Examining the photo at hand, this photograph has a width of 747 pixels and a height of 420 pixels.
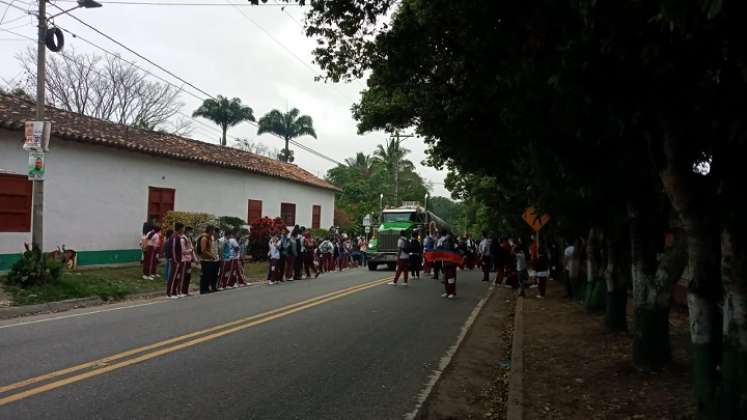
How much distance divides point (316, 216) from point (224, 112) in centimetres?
1084

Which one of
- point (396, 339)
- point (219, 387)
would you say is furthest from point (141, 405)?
point (396, 339)

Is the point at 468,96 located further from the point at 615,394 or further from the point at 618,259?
the point at 615,394

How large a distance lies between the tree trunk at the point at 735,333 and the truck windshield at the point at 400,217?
26294mm

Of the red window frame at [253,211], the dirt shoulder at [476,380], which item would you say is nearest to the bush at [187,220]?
the red window frame at [253,211]

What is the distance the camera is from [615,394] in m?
6.81

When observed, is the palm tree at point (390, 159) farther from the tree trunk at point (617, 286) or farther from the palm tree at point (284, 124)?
the tree trunk at point (617, 286)

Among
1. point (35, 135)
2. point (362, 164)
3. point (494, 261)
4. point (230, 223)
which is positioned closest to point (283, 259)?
point (230, 223)

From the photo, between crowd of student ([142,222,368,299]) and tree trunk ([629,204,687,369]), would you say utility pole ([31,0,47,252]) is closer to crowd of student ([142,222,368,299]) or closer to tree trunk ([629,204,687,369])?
crowd of student ([142,222,368,299])

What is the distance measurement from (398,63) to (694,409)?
7814mm

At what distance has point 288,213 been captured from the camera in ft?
117

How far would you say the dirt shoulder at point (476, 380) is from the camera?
20.4 feet

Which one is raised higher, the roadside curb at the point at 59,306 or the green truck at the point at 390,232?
the green truck at the point at 390,232

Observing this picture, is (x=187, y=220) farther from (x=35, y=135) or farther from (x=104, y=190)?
(x=35, y=135)

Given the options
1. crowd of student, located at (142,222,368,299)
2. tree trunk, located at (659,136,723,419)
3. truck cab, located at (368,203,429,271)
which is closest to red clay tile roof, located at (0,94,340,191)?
crowd of student, located at (142,222,368,299)
